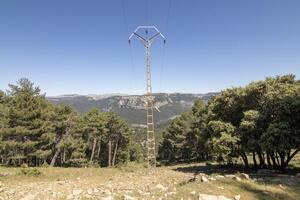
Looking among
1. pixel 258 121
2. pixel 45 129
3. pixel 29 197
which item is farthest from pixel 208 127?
pixel 45 129

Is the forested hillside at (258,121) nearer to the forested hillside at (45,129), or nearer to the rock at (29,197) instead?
the rock at (29,197)

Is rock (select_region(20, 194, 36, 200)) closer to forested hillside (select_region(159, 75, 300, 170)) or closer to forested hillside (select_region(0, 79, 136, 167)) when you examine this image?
forested hillside (select_region(159, 75, 300, 170))

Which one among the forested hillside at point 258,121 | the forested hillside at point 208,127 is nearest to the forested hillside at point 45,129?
the forested hillside at point 208,127

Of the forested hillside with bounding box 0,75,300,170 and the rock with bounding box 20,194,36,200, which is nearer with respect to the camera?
the rock with bounding box 20,194,36,200

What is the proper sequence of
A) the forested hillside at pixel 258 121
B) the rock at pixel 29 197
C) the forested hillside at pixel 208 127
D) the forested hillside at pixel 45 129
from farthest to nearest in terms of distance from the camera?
1. the forested hillside at pixel 45 129
2. the forested hillside at pixel 208 127
3. the forested hillside at pixel 258 121
4. the rock at pixel 29 197

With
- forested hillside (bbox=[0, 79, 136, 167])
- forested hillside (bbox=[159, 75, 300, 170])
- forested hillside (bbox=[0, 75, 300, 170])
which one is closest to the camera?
forested hillside (bbox=[159, 75, 300, 170])

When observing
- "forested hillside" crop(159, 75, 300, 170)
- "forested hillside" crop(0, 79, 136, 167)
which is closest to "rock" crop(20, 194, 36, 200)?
"forested hillside" crop(159, 75, 300, 170)

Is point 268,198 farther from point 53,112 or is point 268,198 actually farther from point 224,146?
point 53,112

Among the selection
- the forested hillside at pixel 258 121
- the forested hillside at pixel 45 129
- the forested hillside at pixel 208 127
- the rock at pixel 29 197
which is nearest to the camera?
the rock at pixel 29 197

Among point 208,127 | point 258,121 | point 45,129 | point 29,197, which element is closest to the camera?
point 29,197

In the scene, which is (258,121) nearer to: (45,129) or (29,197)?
(29,197)

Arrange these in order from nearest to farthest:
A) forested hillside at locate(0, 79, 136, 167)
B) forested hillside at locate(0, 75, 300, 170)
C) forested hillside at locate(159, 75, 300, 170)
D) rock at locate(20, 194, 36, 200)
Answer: rock at locate(20, 194, 36, 200)
forested hillside at locate(159, 75, 300, 170)
forested hillside at locate(0, 75, 300, 170)
forested hillside at locate(0, 79, 136, 167)

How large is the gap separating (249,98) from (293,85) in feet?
Result: 14.6

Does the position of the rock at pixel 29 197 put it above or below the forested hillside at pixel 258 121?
below
